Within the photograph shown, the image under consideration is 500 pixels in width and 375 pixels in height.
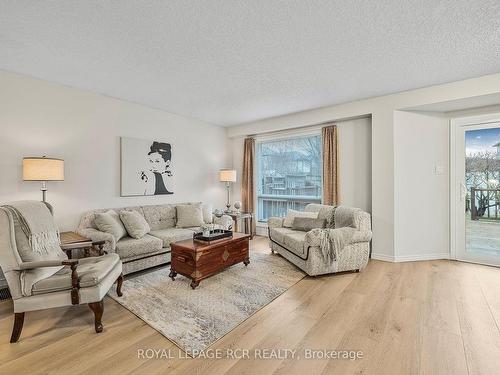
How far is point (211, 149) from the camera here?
548cm

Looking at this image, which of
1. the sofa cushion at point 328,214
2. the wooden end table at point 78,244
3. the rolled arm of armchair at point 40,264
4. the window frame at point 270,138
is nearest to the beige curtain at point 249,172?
the window frame at point 270,138

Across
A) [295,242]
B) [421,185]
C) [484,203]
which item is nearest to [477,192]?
[484,203]

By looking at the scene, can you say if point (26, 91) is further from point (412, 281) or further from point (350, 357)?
point (412, 281)

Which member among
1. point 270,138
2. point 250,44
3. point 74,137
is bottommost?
point 74,137

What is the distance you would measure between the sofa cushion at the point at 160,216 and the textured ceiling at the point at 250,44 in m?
1.83

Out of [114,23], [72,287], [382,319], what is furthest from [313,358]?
[114,23]

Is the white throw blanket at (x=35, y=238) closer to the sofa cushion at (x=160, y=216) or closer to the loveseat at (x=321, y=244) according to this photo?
the sofa cushion at (x=160, y=216)

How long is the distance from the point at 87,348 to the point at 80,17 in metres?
2.56

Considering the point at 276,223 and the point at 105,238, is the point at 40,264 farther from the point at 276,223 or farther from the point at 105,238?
the point at 276,223

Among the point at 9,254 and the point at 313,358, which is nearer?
the point at 313,358

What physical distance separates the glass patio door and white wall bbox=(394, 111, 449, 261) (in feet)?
0.51

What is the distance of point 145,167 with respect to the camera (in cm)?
424

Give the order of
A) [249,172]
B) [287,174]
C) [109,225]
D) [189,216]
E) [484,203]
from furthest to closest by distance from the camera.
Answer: [249,172]
[287,174]
[189,216]
[484,203]
[109,225]

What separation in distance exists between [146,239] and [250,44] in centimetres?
270
